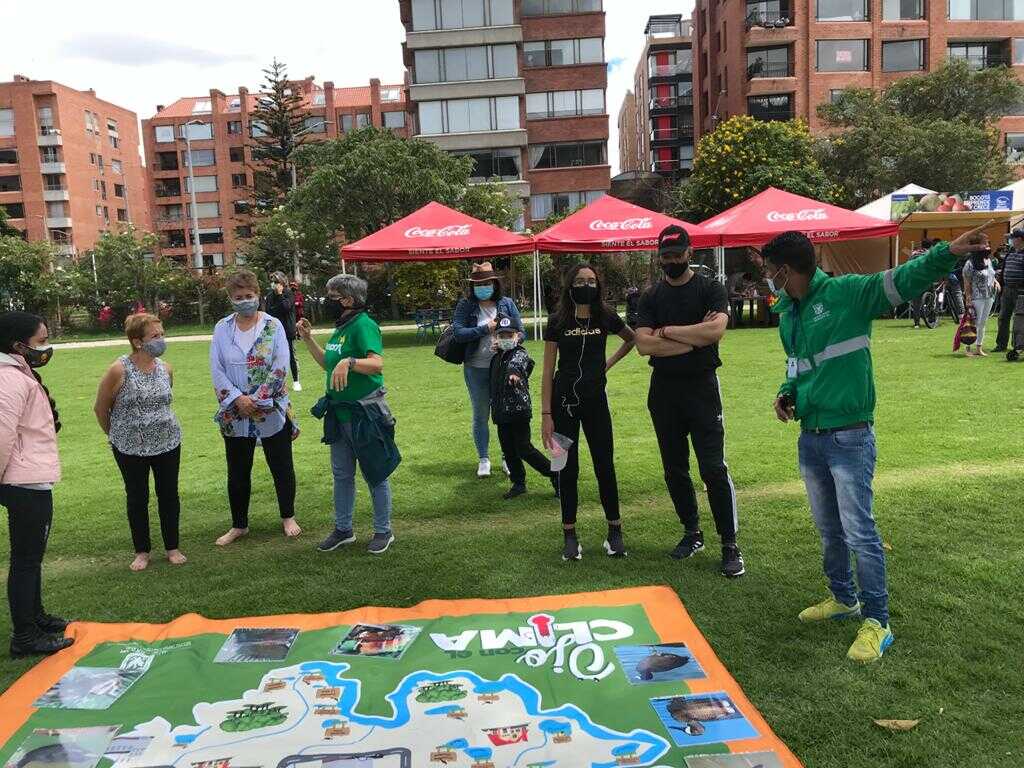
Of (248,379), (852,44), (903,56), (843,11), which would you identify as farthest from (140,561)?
(903,56)

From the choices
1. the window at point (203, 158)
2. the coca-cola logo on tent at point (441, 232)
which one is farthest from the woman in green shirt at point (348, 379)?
the window at point (203, 158)

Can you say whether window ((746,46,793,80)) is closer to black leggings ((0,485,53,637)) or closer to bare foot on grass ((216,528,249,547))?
bare foot on grass ((216,528,249,547))

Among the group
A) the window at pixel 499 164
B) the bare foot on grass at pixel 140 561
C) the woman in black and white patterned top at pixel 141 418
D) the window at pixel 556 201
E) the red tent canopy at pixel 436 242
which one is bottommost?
the bare foot on grass at pixel 140 561

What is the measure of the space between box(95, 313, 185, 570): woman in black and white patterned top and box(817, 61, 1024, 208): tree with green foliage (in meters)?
34.0

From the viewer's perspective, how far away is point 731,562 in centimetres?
446

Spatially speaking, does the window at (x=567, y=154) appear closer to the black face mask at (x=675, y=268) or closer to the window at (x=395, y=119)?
the window at (x=395, y=119)

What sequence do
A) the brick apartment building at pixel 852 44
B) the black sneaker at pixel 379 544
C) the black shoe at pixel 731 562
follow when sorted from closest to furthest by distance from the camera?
the black shoe at pixel 731 562, the black sneaker at pixel 379 544, the brick apartment building at pixel 852 44

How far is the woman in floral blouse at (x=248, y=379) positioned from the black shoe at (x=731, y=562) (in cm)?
304

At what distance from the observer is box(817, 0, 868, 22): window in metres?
43.7

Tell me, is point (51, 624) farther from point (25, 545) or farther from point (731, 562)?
point (731, 562)

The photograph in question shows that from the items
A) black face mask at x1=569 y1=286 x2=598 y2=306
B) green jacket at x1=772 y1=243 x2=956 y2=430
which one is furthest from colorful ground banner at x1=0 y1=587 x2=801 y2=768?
black face mask at x1=569 y1=286 x2=598 y2=306

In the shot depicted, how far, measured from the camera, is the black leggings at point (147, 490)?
16.1 ft

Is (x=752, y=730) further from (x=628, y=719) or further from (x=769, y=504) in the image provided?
(x=769, y=504)

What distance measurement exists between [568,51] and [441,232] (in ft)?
101
